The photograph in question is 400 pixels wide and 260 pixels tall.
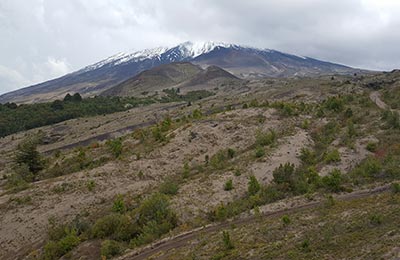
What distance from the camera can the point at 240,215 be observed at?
21734 millimetres

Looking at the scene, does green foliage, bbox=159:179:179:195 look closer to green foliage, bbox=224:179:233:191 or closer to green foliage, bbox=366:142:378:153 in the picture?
green foliage, bbox=224:179:233:191

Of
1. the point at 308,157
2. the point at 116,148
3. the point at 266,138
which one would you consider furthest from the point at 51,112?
the point at 308,157

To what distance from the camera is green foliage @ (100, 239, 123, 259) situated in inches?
781

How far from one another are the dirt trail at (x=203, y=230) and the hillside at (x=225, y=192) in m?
0.09

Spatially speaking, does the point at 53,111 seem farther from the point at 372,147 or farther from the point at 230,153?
the point at 372,147

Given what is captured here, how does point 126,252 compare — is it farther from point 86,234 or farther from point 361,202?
point 361,202

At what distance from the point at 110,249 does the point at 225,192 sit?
8429 millimetres

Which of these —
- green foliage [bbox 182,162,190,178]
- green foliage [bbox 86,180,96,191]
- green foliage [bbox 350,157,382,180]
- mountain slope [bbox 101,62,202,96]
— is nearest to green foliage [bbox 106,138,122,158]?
green foliage [bbox 86,180,96,191]

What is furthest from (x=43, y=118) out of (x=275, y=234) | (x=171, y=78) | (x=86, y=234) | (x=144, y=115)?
(x=171, y=78)

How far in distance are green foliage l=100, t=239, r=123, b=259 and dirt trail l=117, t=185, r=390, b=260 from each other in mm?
749

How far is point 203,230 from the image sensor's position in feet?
67.5

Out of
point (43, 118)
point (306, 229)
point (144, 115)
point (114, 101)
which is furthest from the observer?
point (114, 101)

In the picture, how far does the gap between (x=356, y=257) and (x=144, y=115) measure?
2661 inches

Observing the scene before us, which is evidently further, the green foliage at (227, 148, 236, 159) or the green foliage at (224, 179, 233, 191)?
the green foliage at (227, 148, 236, 159)
